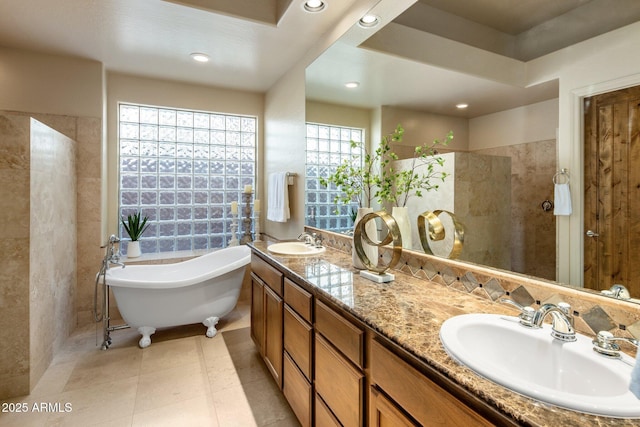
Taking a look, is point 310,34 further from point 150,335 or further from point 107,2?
point 150,335

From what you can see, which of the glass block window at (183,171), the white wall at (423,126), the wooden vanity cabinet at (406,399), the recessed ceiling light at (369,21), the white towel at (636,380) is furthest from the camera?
the glass block window at (183,171)

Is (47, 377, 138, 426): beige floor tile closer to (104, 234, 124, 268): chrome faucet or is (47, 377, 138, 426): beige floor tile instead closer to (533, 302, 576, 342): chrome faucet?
(104, 234, 124, 268): chrome faucet

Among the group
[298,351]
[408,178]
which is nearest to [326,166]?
[408,178]

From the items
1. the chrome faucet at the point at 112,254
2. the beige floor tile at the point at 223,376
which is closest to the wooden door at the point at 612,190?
the beige floor tile at the point at 223,376

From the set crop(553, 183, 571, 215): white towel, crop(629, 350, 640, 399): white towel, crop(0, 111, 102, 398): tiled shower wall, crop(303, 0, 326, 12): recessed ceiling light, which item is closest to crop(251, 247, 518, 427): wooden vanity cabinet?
crop(629, 350, 640, 399): white towel

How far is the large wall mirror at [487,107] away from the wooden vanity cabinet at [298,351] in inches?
30.3

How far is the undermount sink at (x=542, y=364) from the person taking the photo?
60 cm

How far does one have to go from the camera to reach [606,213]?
896 millimetres

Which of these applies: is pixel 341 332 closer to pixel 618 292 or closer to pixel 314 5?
pixel 618 292

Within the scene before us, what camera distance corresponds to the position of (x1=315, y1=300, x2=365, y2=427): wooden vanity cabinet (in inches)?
42.5

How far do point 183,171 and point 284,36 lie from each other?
1893mm

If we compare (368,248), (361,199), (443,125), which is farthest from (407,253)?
(443,125)

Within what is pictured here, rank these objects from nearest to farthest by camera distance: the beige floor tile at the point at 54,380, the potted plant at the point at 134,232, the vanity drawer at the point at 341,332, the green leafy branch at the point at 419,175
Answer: the vanity drawer at the point at 341,332, the green leafy branch at the point at 419,175, the beige floor tile at the point at 54,380, the potted plant at the point at 134,232

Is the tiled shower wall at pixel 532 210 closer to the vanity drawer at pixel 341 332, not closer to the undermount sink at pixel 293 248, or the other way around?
the vanity drawer at pixel 341 332
